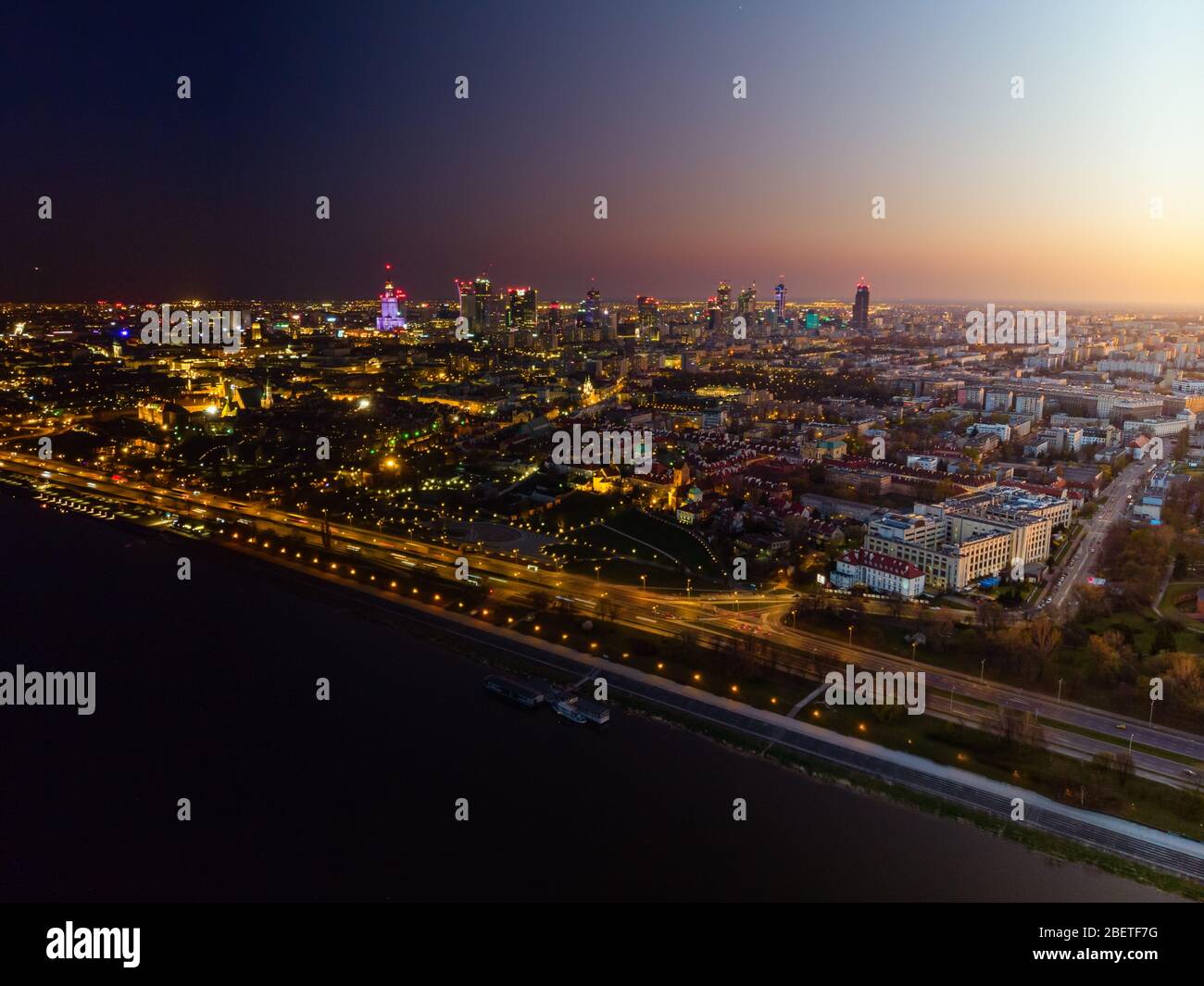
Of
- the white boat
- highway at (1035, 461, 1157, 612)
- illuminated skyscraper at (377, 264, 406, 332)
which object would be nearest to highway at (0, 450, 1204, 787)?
the white boat

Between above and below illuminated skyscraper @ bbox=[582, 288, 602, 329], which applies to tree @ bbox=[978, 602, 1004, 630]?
below

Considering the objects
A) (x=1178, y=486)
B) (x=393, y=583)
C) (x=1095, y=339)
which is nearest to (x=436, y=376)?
(x=393, y=583)

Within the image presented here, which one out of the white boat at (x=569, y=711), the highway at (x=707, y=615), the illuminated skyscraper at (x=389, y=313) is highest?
the illuminated skyscraper at (x=389, y=313)

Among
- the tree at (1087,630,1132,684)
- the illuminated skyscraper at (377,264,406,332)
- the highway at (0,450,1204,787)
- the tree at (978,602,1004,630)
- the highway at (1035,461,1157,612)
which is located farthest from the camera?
the illuminated skyscraper at (377,264,406,332)

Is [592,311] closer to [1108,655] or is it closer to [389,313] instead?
[389,313]

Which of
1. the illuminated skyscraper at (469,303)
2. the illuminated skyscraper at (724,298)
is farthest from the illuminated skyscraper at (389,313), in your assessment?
the illuminated skyscraper at (724,298)

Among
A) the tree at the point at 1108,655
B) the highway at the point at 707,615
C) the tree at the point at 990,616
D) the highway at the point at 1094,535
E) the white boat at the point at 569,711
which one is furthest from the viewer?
the highway at the point at 1094,535

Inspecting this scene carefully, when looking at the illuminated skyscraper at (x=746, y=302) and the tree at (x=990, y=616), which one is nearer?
the tree at (x=990, y=616)

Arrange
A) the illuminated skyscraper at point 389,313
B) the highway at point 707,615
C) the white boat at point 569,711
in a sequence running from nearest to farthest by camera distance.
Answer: the highway at point 707,615, the white boat at point 569,711, the illuminated skyscraper at point 389,313

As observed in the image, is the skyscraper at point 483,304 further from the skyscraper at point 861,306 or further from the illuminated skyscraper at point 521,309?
the skyscraper at point 861,306

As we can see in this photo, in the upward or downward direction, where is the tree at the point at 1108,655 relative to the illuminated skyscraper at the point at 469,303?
downward

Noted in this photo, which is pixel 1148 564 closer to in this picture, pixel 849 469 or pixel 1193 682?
pixel 1193 682

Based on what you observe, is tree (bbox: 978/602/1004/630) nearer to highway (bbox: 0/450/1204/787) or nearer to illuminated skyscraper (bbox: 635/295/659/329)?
highway (bbox: 0/450/1204/787)
